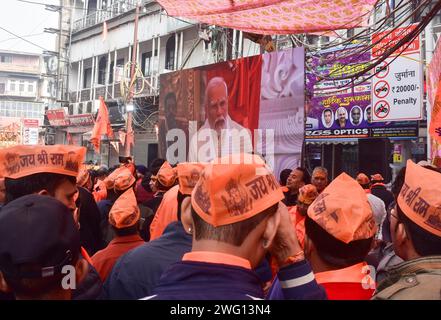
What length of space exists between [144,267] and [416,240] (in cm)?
133

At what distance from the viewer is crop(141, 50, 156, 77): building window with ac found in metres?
20.5

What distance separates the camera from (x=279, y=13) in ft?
16.9

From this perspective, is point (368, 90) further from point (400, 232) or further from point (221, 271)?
point (221, 271)

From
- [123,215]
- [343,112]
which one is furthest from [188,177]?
[343,112]

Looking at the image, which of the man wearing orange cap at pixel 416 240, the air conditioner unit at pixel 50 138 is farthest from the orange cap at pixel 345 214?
the air conditioner unit at pixel 50 138

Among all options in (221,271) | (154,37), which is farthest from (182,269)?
(154,37)

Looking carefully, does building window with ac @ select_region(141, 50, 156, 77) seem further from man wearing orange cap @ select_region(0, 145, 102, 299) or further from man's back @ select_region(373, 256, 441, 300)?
man's back @ select_region(373, 256, 441, 300)

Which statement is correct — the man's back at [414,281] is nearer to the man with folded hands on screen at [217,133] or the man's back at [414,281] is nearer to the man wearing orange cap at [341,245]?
the man wearing orange cap at [341,245]

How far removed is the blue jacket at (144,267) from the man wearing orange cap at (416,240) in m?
1.10

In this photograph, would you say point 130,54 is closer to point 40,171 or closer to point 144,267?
point 40,171

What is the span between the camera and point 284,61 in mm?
7391

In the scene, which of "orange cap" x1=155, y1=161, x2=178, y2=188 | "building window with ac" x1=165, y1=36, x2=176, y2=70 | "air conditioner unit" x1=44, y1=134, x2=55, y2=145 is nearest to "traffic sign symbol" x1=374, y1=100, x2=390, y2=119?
"orange cap" x1=155, y1=161, x2=178, y2=188

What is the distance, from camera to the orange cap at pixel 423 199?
191cm
